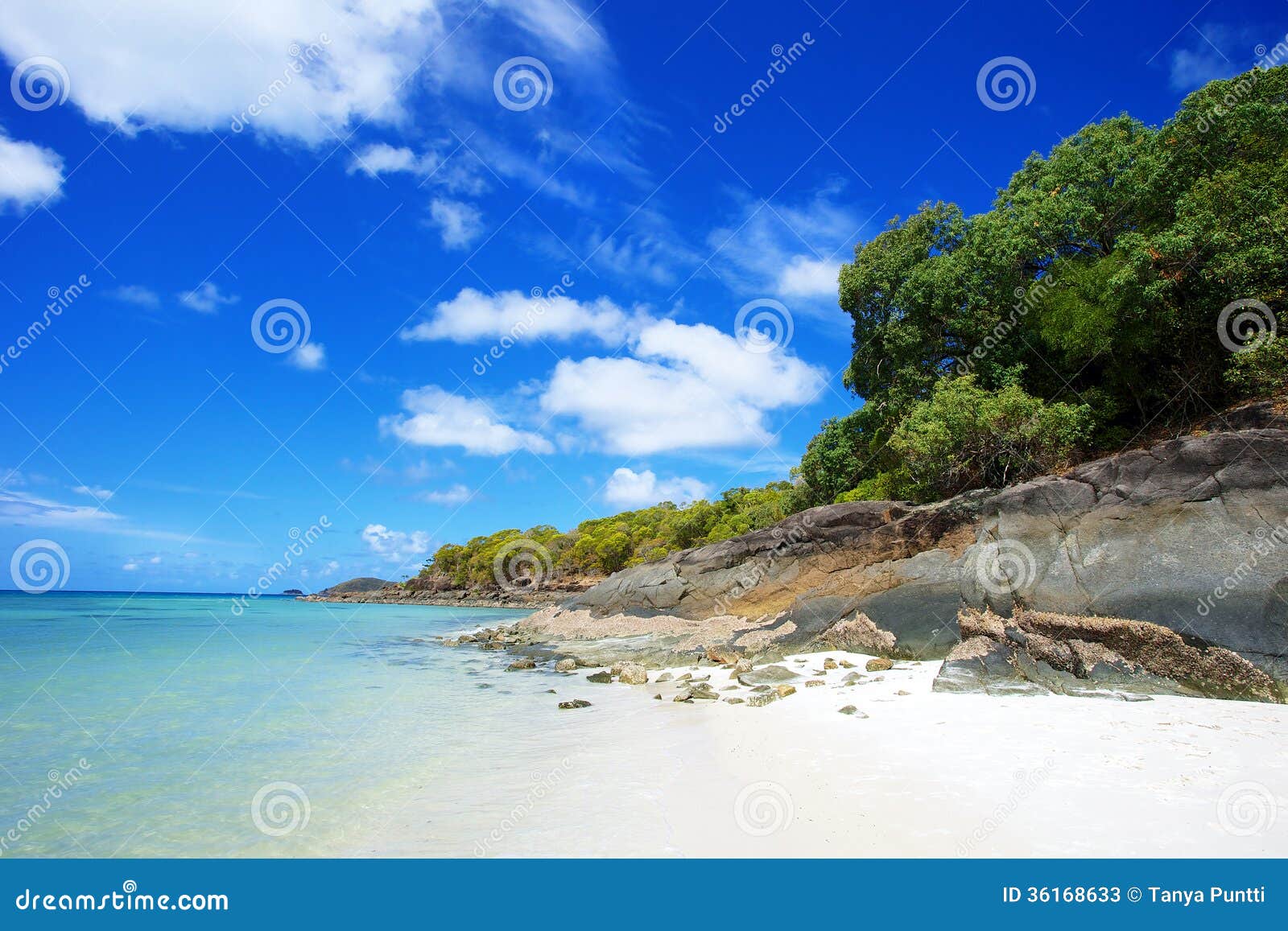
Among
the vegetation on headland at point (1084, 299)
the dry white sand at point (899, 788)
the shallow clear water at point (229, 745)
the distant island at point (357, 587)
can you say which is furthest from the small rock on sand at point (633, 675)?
the distant island at point (357, 587)

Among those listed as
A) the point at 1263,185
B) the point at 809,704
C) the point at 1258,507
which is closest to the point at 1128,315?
the point at 1263,185

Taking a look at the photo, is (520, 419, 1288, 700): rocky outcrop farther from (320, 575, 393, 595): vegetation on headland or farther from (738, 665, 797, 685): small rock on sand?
(320, 575, 393, 595): vegetation on headland

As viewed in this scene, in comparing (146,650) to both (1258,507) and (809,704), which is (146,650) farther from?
(1258,507)

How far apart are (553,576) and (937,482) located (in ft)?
197

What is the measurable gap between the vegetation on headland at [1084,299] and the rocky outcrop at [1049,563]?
303cm

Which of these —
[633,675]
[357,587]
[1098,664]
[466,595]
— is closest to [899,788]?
[1098,664]

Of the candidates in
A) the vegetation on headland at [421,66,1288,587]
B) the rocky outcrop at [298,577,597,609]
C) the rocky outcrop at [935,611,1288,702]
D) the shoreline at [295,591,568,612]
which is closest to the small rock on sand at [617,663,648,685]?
the rocky outcrop at [935,611,1288,702]

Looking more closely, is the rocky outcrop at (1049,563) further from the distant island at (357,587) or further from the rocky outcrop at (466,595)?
the distant island at (357,587)

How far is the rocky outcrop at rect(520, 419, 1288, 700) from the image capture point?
442 inches

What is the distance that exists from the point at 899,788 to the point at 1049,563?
10091mm

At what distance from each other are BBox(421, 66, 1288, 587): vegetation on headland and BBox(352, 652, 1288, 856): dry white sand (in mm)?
11345

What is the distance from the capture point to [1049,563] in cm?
1385

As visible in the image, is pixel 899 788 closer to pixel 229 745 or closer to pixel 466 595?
pixel 229 745

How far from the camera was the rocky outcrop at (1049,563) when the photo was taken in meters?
11.2
